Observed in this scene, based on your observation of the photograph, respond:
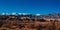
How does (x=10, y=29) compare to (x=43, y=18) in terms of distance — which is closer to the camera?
(x=10, y=29)

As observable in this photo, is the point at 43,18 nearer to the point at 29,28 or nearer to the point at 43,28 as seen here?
the point at 29,28

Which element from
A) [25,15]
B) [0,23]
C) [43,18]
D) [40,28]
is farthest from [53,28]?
[25,15]

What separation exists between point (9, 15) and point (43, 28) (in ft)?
40.7

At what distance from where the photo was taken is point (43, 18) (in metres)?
30.0

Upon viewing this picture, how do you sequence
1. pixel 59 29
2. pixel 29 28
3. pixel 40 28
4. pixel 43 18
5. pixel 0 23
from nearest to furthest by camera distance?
1. pixel 59 29
2. pixel 40 28
3. pixel 29 28
4. pixel 0 23
5. pixel 43 18

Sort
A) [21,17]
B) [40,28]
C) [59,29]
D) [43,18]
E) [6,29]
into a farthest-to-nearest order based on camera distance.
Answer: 1. [21,17]
2. [43,18]
3. [6,29]
4. [40,28]
5. [59,29]

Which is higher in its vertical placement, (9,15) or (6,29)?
(9,15)

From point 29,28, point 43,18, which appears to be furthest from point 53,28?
point 43,18

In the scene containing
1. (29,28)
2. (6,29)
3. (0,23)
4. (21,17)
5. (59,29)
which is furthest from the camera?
(21,17)

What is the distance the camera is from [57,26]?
18.5 meters

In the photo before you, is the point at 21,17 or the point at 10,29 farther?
the point at 21,17

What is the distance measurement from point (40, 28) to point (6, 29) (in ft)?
13.4

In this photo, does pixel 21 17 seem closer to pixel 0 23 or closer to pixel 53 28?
pixel 0 23

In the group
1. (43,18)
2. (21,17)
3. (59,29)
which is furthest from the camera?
(21,17)
